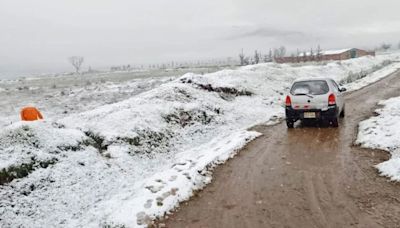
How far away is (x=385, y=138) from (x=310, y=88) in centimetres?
322

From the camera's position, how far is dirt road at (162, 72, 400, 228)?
501 cm

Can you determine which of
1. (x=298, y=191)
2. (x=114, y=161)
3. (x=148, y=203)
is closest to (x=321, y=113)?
(x=298, y=191)

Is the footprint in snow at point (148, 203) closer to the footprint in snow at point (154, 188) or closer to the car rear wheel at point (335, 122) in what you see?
the footprint in snow at point (154, 188)

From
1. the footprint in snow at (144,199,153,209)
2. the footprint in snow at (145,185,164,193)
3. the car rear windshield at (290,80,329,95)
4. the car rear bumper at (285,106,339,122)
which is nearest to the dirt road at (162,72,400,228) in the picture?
the footprint in snow at (144,199,153,209)

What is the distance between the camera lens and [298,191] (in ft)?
19.8

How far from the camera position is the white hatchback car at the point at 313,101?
10828mm

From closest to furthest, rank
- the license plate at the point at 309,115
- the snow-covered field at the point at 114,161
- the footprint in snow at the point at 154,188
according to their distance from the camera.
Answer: the snow-covered field at the point at 114,161 → the footprint in snow at the point at 154,188 → the license plate at the point at 309,115

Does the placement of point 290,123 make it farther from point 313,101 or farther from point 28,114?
point 28,114

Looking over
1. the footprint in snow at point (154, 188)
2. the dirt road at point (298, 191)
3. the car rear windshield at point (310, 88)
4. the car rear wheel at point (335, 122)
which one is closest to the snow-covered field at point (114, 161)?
the footprint in snow at point (154, 188)

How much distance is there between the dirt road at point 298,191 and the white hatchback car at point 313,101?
1.61 m

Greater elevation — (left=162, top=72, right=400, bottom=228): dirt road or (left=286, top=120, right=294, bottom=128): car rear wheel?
(left=286, top=120, right=294, bottom=128): car rear wheel

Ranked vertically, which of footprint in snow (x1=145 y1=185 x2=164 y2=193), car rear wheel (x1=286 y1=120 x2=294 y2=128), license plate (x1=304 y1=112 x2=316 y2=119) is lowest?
footprint in snow (x1=145 y1=185 x2=164 y2=193)

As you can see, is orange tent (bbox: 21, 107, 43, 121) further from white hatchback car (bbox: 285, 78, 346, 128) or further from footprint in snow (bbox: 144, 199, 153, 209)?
white hatchback car (bbox: 285, 78, 346, 128)

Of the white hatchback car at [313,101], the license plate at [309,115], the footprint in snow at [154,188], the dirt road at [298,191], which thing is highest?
the white hatchback car at [313,101]
